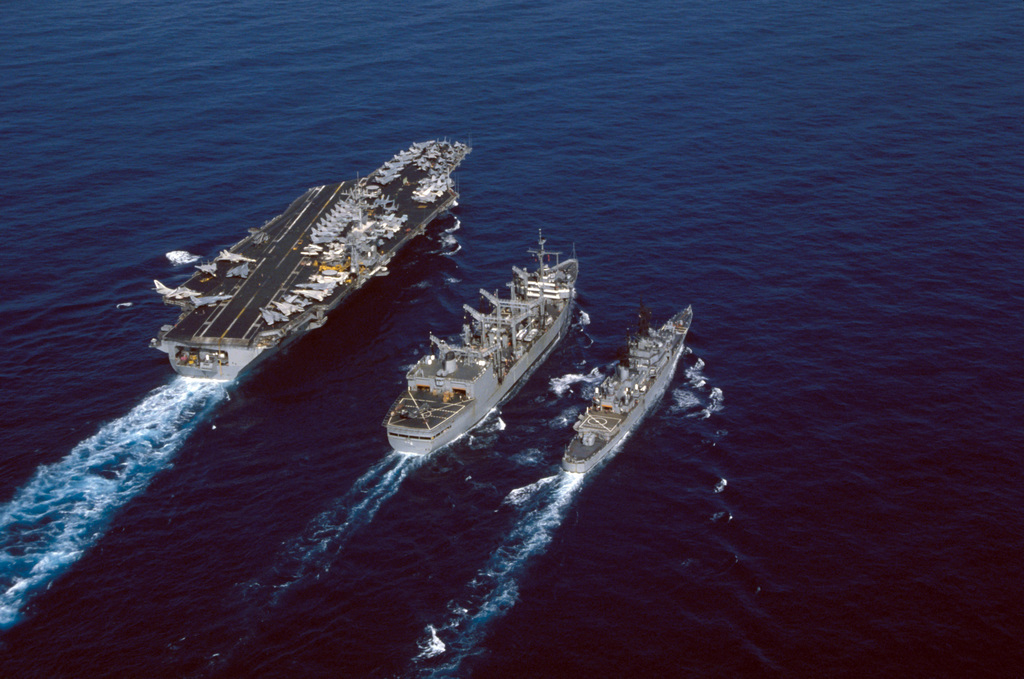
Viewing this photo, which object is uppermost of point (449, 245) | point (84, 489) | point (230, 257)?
point (230, 257)

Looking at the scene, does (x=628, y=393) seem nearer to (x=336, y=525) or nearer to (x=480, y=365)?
(x=480, y=365)

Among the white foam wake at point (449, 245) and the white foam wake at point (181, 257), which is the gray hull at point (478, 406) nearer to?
the white foam wake at point (449, 245)

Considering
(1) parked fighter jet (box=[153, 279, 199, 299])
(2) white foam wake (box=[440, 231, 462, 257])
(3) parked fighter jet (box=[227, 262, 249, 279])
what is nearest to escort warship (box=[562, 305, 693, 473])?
(2) white foam wake (box=[440, 231, 462, 257])

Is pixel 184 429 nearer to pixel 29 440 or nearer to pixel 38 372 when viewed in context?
pixel 29 440

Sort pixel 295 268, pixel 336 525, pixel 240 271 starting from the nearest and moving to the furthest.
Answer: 1. pixel 336 525
2. pixel 240 271
3. pixel 295 268

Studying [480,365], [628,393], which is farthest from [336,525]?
[628,393]

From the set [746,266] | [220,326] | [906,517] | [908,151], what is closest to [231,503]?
[220,326]

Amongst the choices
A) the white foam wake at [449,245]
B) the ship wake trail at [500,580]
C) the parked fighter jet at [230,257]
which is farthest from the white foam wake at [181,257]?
the ship wake trail at [500,580]
